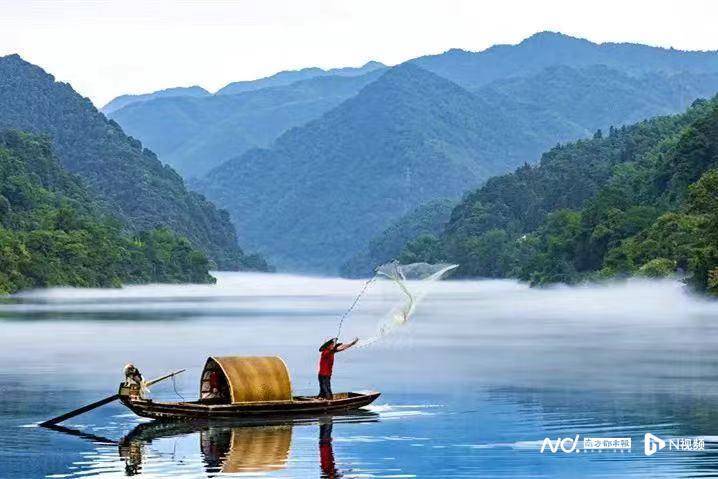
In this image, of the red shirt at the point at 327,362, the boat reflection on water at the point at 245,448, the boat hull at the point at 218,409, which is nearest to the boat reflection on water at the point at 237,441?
the boat reflection on water at the point at 245,448

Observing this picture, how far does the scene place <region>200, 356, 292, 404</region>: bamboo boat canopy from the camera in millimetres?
40875

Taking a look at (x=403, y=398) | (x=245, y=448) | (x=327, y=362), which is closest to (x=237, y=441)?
(x=245, y=448)

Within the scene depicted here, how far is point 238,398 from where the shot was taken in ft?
133

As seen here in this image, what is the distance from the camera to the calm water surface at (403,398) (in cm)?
3403

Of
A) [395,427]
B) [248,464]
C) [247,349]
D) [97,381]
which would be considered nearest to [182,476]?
[248,464]

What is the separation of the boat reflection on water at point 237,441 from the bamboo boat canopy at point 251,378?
2.35 ft

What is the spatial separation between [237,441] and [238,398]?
307cm

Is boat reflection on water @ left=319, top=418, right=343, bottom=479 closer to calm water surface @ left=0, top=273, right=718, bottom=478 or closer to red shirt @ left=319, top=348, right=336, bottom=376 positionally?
calm water surface @ left=0, top=273, right=718, bottom=478

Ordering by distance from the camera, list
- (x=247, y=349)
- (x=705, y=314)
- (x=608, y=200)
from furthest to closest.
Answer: (x=608, y=200), (x=705, y=314), (x=247, y=349)

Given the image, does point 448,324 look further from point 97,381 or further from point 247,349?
point 97,381

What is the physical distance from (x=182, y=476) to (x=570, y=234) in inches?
6350

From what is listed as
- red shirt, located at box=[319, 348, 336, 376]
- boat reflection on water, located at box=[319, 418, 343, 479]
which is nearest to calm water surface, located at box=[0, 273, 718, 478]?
boat reflection on water, located at box=[319, 418, 343, 479]

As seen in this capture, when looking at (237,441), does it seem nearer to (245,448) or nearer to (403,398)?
(245,448)

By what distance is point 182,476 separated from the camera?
32531mm
